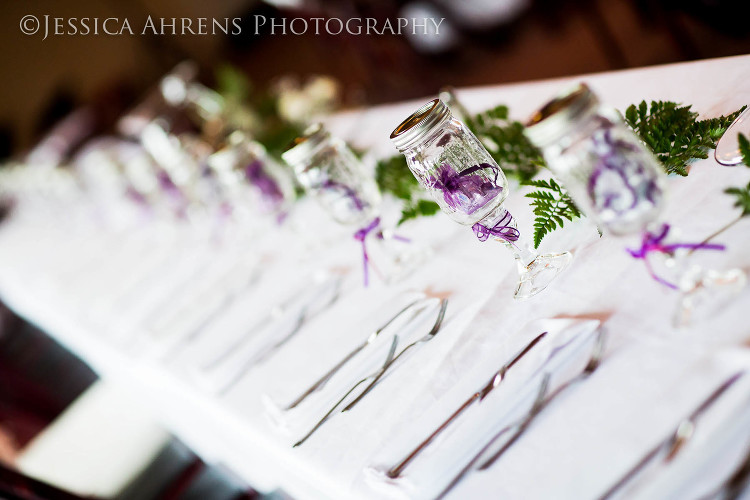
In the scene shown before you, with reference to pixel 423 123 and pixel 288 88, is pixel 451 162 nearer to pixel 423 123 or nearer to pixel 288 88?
pixel 423 123

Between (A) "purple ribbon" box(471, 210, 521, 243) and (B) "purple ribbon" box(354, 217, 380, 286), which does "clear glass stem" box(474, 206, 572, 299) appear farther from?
(B) "purple ribbon" box(354, 217, 380, 286)

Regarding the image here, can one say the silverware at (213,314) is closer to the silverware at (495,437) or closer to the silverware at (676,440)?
the silverware at (495,437)

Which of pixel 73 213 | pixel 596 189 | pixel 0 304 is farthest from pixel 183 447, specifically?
pixel 0 304

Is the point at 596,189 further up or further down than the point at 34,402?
further up

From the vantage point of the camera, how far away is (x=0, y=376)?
318 cm

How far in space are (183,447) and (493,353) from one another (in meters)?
1.48

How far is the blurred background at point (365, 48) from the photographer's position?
3.29m

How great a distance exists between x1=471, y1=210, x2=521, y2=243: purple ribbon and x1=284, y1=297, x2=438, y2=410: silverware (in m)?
0.19

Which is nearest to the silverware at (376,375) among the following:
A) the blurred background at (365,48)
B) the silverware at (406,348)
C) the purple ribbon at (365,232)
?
the silverware at (406,348)

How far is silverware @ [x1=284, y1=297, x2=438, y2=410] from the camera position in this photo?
3.87ft

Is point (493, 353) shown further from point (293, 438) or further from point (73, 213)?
point (73, 213)

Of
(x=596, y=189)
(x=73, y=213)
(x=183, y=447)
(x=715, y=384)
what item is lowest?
(x=183, y=447)

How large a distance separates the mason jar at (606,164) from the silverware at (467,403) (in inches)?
8.6

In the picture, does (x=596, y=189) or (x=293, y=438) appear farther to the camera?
(x=293, y=438)
